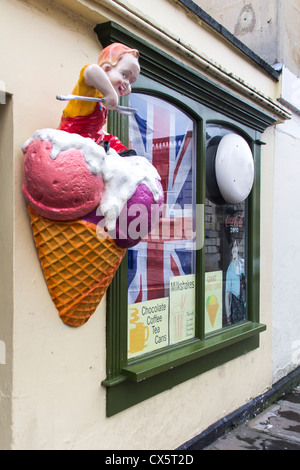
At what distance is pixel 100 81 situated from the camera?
70.9 inches

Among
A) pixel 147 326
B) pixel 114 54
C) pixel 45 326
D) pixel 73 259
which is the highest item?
pixel 114 54

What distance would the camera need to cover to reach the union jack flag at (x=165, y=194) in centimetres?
301

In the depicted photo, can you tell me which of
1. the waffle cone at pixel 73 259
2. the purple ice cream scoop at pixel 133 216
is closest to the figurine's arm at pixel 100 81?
the purple ice cream scoop at pixel 133 216

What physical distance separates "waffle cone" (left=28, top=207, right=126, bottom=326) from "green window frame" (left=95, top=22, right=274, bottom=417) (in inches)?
18.4

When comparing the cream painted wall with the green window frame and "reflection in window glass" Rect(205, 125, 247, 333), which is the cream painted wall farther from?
"reflection in window glass" Rect(205, 125, 247, 333)

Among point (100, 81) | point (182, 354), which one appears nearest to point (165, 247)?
point (182, 354)

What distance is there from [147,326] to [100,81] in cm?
184

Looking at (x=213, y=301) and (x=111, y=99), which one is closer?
(x=111, y=99)

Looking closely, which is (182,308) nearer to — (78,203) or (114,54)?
(78,203)

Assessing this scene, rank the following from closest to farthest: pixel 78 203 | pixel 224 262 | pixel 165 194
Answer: pixel 78 203 < pixel 165 194 < pixel 224 262

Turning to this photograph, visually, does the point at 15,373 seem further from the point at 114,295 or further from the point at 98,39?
the point at 98,39

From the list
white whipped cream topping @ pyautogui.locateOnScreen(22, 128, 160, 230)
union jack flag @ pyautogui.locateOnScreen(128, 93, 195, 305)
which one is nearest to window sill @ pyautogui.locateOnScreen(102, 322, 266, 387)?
union jack flag @ pyautogui.locateOnScreen(128, 93, 195, 305)

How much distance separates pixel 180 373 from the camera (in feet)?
10.5

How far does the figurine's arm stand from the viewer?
1783mm
